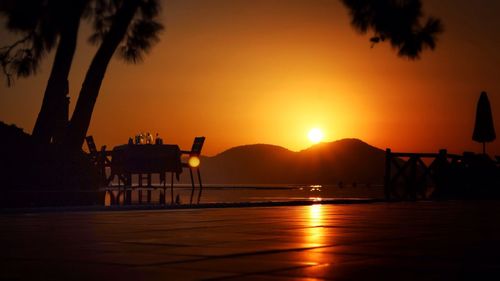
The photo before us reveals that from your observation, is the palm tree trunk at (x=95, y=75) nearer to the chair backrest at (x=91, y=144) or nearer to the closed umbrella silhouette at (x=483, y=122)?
the chair backrest at (x=91, y=144)

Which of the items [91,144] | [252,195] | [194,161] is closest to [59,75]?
[252,195]

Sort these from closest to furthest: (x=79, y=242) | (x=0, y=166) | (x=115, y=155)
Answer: (x=79, y=242) < (x=0, y=166) < (x=115, y=155)

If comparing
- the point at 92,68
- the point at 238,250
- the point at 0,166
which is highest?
the point at 92,68

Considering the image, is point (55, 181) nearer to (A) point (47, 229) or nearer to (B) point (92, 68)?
(B) point (92, 68)

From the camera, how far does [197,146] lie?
2025cm

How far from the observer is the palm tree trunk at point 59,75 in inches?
511

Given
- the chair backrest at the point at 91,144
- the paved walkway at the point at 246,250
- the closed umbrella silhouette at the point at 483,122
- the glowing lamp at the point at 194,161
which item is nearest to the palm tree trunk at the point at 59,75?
the paved walkway at the point at 246,250

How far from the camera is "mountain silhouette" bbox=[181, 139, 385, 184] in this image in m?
98.3

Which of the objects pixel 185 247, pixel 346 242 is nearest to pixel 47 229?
pixel 185 247

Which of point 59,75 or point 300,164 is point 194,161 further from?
point 300,164

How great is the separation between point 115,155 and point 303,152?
317 feet

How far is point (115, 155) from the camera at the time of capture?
17750 millimetres

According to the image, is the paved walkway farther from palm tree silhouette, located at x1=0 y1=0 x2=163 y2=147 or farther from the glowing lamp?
the glowing lamp

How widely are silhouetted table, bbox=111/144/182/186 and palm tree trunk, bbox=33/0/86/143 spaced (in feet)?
14.1
